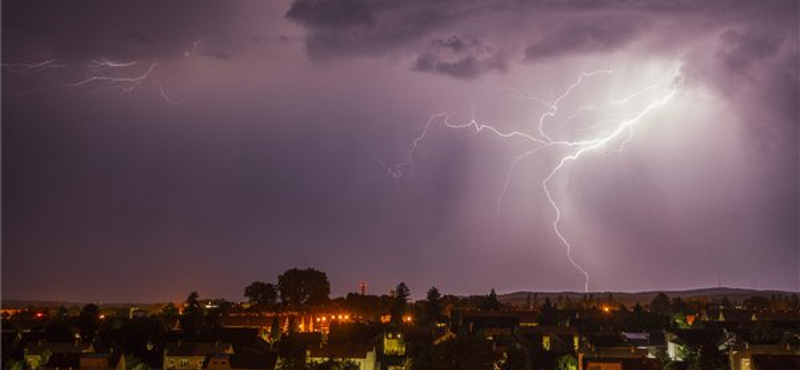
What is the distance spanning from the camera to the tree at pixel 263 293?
233 ft

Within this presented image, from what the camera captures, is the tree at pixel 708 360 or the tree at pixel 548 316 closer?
the tree at pixel 708 360

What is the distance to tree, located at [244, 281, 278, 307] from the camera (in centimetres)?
7112

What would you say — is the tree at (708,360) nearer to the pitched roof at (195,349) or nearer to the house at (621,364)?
the house at (621,364)

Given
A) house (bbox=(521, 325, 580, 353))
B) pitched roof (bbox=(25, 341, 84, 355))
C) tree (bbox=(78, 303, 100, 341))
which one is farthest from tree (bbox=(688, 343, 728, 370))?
tree (bbox=(78, 303, 100, 341))

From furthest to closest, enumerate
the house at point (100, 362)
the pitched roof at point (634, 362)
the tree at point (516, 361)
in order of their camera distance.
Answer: the house at point (100, 362)
the tree at point (516, 361)
the pitched roof at point (634, 362)

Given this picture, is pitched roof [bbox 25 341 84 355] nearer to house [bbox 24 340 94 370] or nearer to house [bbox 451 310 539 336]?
house [bbox 24 340 94 370]

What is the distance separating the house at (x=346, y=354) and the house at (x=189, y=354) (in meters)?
4.43

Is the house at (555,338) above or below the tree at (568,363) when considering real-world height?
above

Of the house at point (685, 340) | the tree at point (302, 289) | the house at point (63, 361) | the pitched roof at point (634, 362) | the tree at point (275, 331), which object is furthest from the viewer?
the tree at point (302, 289)

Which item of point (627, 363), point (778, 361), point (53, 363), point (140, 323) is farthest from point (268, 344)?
point (778, 361)

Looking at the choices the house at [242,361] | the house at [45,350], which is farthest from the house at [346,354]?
the house at [45,350]

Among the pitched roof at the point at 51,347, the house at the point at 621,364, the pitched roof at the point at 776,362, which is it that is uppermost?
the pitched roof at the point at 776,362

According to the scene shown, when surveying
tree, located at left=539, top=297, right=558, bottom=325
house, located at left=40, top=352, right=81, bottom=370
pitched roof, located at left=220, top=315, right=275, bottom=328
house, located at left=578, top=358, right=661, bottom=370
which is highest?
tree, located at left=539, top=297, right=558, bottom=325

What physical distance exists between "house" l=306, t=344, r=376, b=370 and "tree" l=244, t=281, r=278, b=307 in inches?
1134
